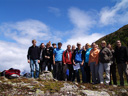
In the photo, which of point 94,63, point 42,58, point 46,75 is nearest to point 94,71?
point 94,63

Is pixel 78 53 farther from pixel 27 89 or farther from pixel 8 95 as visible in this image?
pixel 8 95

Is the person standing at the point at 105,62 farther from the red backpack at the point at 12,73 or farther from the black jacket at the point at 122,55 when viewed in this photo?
the red backpack at the point at 12,73

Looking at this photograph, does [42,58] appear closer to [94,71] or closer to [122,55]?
[94,71]

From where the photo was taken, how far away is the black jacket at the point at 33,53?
9.70m

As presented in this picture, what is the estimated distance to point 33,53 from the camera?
9.71 metres

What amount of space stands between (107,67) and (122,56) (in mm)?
1081

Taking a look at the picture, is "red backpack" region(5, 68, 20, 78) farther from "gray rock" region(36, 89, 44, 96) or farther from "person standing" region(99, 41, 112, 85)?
"person standing" region(99, 41, 112, 85)

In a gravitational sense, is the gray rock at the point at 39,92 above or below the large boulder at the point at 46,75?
below

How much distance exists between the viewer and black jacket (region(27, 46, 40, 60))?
970 cm

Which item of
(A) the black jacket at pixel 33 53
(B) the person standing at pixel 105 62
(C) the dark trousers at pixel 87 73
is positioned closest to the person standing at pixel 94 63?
(B) the person standing at pixel 105 62

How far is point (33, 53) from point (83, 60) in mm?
3481

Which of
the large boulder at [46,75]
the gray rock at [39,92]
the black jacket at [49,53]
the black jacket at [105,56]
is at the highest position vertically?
the black jacket at [49,53]

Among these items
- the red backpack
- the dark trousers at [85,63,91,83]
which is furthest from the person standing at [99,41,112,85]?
the red backpack

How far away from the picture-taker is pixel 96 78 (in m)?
8.75
